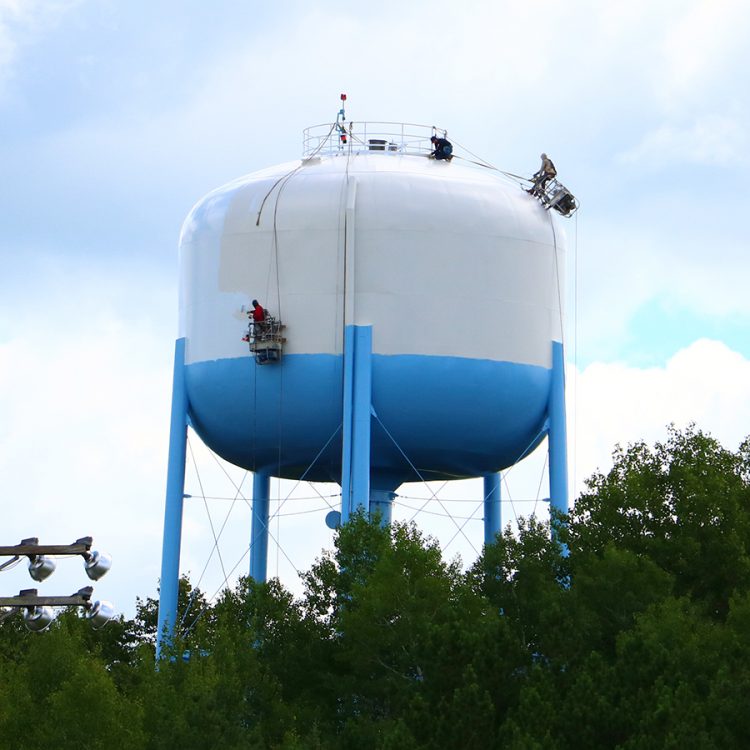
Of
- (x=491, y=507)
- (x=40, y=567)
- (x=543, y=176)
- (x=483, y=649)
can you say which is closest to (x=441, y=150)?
(x=543, y=176)

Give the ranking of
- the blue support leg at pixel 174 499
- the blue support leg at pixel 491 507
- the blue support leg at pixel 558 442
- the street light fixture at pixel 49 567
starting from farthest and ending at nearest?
the blue support leg at pixel 491 507
the blue support leg at pixel 174 499
the blue support leg at pixel 558 442
the street light fixture at pixel 49 567

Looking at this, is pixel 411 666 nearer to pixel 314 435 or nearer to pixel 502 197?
pixel 314 435

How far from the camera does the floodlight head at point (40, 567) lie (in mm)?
27453

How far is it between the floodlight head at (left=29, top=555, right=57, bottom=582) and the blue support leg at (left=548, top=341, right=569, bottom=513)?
13741 millimetres

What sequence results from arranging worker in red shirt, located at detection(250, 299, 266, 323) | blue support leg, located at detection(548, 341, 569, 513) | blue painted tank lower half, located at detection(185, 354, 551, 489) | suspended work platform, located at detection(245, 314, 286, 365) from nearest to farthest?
1. blue painted tank lower half, located at detection(185, 354, 551, 489)
2. suspended work platform, located at detection(245, 314, 286, 365)
3. worker in red shirt, located at detection(250, 299, 266, 323)
4. blue support leg, located at detection(548, 341, 569, 513)

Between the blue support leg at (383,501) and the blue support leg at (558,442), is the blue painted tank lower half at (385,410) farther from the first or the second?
the blue support leg at (383,501)

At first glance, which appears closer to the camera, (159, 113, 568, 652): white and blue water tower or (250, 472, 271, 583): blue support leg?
(159, 113, 568, 652): white and blue water tower

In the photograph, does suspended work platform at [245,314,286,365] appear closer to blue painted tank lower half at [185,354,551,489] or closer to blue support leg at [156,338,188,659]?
blue painted tank lower half at [185,354,551,489]

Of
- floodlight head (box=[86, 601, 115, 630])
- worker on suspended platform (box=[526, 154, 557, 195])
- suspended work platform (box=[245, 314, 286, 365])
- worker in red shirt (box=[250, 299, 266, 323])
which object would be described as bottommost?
floodlight head (box=[86, 601, 115, 630])

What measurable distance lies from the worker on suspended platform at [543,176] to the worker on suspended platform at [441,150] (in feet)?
5.73

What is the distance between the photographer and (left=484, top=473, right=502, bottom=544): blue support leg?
1658 inches

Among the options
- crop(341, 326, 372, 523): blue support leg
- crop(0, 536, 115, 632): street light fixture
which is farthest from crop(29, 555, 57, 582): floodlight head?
crop(341, 326, 372, 523): blue support leg

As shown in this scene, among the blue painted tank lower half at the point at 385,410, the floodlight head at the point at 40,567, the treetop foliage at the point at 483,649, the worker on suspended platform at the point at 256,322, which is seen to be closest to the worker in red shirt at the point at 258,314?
the worker on suspended platform at the point at 256,322

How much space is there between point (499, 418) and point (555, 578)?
10.2 ft
